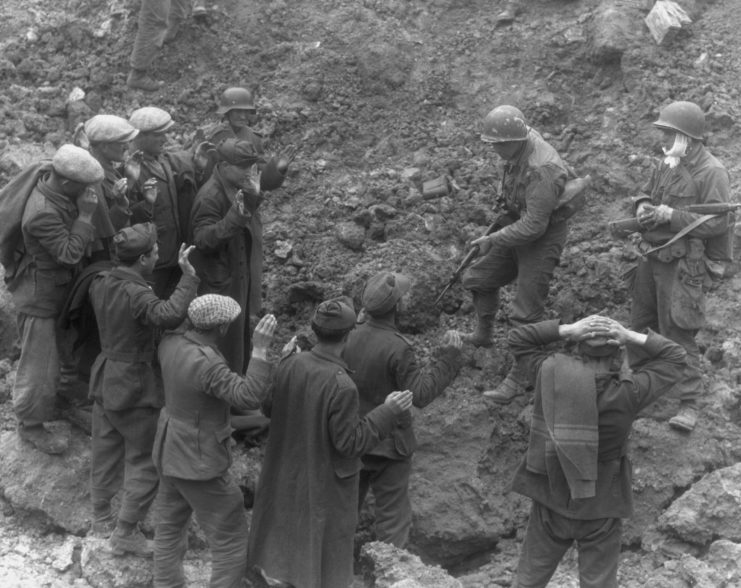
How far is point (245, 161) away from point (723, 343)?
154 inches

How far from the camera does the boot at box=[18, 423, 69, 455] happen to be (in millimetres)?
7582

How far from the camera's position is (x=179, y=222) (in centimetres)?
803

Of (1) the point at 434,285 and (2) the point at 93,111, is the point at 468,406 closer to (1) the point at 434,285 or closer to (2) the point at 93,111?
(1) the point at 434,285

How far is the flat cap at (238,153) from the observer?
25.4 ft

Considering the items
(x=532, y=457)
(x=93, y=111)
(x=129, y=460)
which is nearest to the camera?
(x=532, y=457)

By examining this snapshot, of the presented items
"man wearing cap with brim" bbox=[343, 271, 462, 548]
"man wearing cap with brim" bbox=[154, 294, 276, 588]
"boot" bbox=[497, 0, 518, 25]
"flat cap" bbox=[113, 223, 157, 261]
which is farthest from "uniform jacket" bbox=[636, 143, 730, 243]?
"boot" bbox=[497, 0, 518, 25]

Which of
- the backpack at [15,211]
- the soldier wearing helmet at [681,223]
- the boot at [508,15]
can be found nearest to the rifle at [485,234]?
the soldier wearing helmet at [681,223]

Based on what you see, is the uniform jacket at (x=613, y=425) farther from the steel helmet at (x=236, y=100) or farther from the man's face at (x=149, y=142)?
the steel helmet at (x=236, y=100)

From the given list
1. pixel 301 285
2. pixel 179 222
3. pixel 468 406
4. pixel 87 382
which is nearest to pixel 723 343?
pixel 468 406

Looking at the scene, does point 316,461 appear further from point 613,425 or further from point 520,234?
point 520,234

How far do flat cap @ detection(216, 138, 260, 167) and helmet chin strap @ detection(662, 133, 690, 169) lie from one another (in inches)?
113

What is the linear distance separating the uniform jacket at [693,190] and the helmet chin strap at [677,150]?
0.14 ft

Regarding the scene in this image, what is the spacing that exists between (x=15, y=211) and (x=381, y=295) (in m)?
2.39

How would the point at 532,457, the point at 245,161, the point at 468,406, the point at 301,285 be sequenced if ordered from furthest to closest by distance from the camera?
the point at 301,285 < the point at 468,406 < the point at 245,161 < the point at 532,457
